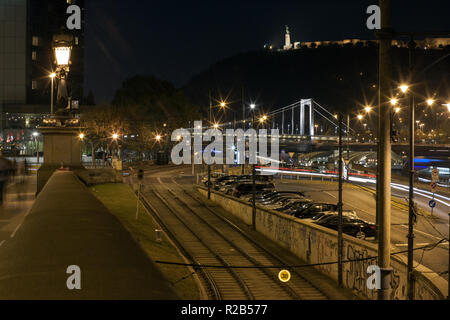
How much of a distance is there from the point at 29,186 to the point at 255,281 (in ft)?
72.4

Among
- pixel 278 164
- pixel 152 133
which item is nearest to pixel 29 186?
pixel 152 133

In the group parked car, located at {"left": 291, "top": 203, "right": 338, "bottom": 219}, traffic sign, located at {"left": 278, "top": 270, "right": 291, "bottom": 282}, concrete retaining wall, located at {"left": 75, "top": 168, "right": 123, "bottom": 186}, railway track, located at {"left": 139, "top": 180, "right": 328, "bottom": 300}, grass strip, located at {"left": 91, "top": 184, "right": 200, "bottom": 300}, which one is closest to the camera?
grass strip, located at {"left": 91, "top": 184, "right": 200, "bottom": 300}

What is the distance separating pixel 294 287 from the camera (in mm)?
20141

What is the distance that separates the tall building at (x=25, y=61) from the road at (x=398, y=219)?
54.3 meters

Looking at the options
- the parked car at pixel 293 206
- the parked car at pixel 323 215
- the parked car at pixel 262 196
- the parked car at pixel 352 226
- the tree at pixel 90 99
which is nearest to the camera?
the parked car at pixel 352 226

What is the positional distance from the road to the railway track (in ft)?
15.8

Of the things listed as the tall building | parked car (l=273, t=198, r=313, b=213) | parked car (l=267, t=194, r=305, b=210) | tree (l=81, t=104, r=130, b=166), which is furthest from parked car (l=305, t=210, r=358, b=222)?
the tall building

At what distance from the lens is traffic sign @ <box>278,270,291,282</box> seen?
21375 mm

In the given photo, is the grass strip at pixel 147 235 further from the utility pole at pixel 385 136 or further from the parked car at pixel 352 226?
the parked car at pixel 352 226

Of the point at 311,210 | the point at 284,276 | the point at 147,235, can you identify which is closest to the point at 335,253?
the point at 284,276

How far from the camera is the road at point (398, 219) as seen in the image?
73.4 ft

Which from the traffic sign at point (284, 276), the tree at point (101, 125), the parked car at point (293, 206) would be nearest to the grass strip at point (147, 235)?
the traffic sign at point (284, 276)

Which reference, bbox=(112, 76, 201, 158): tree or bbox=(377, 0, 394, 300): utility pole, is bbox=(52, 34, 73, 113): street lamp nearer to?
bbox=(377, 0, 394, 300): utility pole
